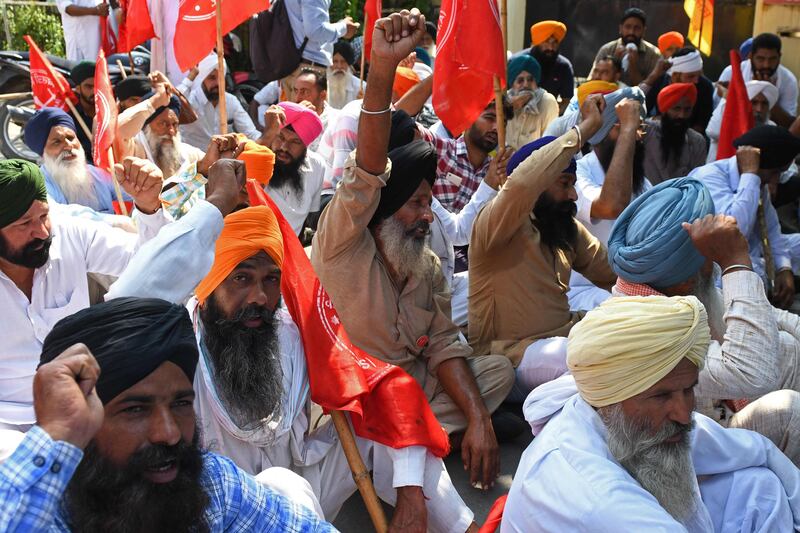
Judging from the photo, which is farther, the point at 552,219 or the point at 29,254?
the point at 552,219

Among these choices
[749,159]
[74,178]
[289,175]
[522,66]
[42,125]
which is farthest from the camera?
[522,66]

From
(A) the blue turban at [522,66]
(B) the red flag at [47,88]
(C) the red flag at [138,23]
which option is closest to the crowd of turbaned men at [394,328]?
(B) the red flag at [47,88]

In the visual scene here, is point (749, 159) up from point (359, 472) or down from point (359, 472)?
down

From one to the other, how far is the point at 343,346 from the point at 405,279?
70 centimetres

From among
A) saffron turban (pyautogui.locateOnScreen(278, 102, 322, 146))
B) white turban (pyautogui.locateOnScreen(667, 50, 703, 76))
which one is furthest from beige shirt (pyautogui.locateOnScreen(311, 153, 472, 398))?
white turban (pyautogui.locateOnScreen(667, 50, 703, 76))

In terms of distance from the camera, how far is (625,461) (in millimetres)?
2471

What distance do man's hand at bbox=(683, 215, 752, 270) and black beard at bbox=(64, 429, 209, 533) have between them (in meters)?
1.85

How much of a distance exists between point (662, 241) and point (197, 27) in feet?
10.2

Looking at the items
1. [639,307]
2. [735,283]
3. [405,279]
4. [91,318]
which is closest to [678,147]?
[405,279]

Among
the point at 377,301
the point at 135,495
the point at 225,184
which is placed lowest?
the point at 377,301

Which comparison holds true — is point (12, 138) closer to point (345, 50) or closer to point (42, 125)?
point (345, 50)

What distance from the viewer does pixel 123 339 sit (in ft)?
7.10

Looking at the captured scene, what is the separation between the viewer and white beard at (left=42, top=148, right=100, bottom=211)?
5.41 metres

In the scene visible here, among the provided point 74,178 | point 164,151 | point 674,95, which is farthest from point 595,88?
point 74,178
